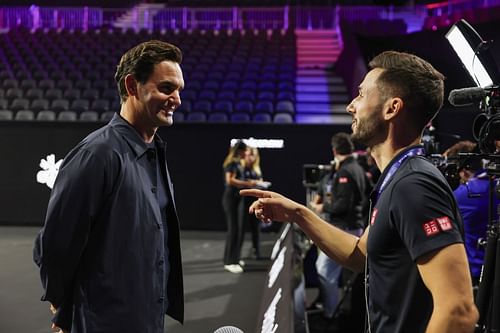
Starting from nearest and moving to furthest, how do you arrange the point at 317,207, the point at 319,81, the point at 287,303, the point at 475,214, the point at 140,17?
the point at 287,303, the point at 475,214, the point at 317,207, the point at 319,81, the point at 140,17

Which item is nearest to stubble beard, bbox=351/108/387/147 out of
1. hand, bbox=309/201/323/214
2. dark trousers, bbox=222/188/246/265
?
hand, bbox=309/201/323/214

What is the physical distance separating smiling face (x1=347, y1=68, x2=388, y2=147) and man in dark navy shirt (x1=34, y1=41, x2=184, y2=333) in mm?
814

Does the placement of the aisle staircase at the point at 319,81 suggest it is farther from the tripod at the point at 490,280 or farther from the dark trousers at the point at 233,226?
the tripod at the point at 490,280

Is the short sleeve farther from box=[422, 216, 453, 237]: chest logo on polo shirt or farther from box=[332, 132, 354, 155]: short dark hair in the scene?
box=[332, 132, 354, 155]: short dark hair

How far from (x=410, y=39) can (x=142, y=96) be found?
9625 mm

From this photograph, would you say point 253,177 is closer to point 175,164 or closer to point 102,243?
point 175,164

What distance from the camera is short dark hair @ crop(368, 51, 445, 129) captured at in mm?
1569

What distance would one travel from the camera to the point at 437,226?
134 centimetres

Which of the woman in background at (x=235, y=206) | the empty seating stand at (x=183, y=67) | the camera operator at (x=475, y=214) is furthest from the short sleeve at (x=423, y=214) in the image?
the empty seating stand at (x=183, y=67)

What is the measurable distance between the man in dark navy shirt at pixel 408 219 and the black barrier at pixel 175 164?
7.55 metres

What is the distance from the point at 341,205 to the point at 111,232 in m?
3.49

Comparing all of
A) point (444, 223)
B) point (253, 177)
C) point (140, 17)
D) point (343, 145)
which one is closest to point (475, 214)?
point (343, 145)

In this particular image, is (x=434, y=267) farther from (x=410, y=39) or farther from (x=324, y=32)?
(x=324, y=32)

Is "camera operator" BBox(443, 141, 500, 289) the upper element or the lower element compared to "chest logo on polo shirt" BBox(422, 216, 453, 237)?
lower
